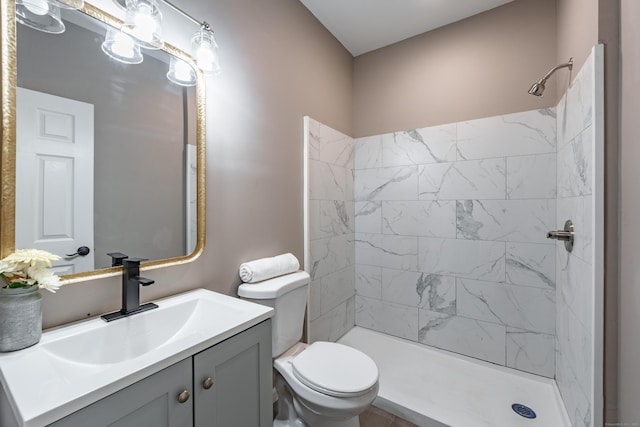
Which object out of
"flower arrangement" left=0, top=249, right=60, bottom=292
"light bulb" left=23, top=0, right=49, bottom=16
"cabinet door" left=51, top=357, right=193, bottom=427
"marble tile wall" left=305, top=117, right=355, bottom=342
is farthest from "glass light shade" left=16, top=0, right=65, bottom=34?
"marble tile wall" left=305, top=117, right=355, bottom=342

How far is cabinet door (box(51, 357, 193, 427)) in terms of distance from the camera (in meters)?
0.59

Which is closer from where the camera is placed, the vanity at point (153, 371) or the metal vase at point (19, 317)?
the vanity at point (153, 371)

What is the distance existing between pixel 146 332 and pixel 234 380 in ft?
1.25

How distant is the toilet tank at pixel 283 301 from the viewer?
4.53 feet

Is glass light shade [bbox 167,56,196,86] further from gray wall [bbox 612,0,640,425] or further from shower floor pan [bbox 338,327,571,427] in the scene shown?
shower floor pan [bbox 338,327,571,427]

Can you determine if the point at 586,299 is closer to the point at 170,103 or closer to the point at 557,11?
the point at 557,11

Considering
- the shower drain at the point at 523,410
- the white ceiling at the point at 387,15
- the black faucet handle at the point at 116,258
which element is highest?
the white ceiling at the point at 387,15

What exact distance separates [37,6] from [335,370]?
5.81 ft

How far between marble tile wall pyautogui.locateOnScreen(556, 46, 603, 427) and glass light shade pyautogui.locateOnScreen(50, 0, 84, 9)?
1.95 meters

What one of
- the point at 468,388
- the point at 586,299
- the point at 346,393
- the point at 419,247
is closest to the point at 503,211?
the point at 419,247

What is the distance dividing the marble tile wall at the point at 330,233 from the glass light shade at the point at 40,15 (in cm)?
131

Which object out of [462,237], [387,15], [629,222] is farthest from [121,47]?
[462,237]

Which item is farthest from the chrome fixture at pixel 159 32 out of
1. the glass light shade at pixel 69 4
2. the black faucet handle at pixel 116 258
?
the black faucet handle at pixel 116 258

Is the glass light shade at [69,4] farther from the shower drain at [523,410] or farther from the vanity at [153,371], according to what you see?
the shower drain at [523,410]
